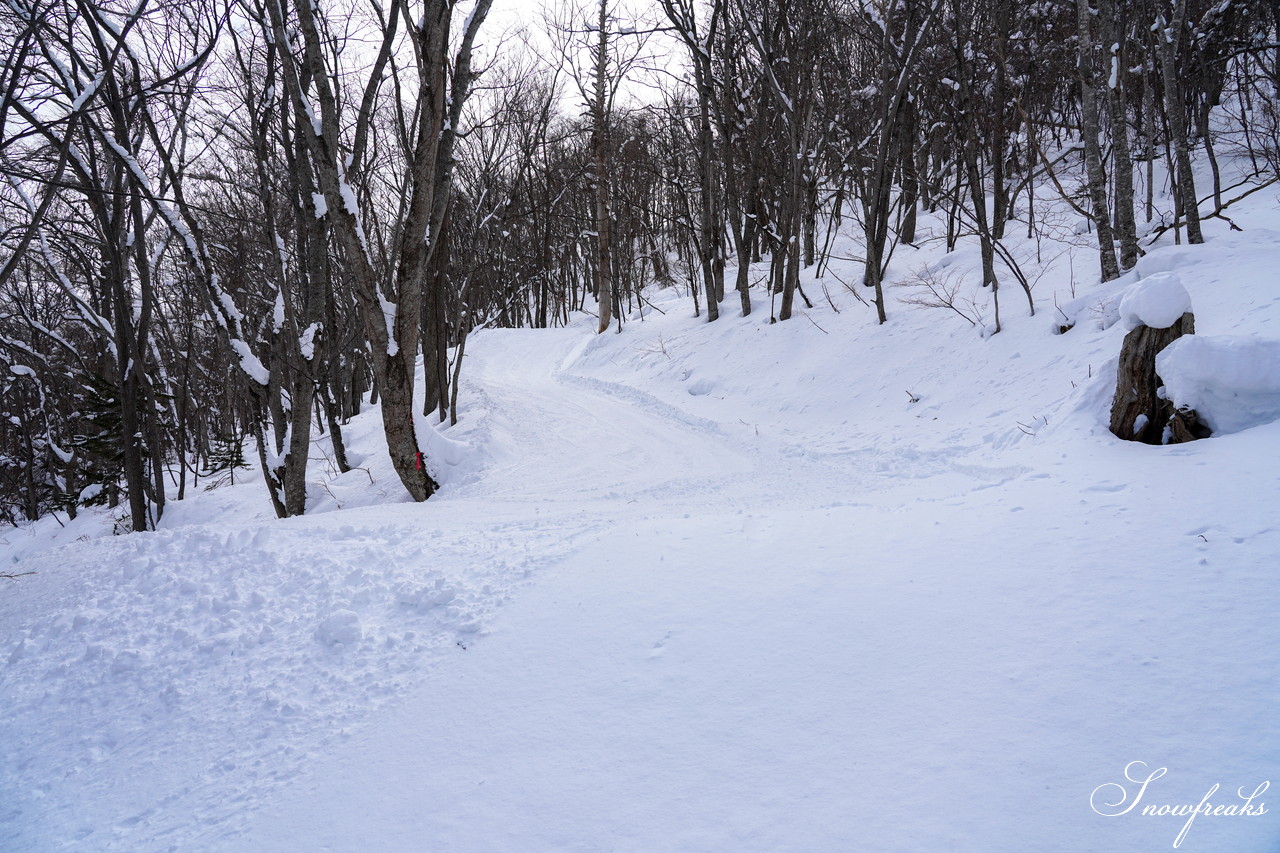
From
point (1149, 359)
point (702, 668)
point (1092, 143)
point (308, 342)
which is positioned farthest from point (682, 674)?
point (1092, 143)

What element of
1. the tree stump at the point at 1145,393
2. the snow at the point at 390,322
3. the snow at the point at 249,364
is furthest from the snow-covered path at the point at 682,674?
the snow at the point at 249,364

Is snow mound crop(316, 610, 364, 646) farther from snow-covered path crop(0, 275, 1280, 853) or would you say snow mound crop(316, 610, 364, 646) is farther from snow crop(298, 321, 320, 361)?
snow crop(298, 321, 320, 361)

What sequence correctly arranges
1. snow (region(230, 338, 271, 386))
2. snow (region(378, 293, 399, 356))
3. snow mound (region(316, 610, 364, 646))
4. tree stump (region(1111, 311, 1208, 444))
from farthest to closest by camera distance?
snow (region(230, 338, 271, 386)) < snow (region(378, 293, 399, 356)) < tree stump (region(1111, 311, 1208, 444)) < snow mound (region(316, 610, 364, 646))

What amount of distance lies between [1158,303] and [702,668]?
412 cm

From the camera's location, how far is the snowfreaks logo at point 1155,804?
1724mm

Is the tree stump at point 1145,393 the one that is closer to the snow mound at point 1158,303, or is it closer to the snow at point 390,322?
the snow mound at point 1158,303

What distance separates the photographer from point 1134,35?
12.8 meters

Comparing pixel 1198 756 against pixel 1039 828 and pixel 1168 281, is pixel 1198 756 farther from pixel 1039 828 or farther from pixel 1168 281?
pixel 1168 281

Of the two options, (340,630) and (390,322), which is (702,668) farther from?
(390,322)

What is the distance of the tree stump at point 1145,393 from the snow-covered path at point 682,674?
24 cm

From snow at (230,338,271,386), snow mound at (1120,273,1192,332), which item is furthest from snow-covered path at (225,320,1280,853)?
snow at (230,338,271,386)

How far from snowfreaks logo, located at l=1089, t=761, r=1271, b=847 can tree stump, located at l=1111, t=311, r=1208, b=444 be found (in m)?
3.11

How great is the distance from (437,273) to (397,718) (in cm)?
837

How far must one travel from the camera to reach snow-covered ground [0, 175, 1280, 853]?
1979 mm
